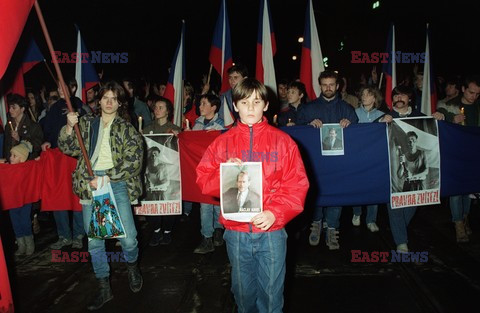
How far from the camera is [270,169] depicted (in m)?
2.54

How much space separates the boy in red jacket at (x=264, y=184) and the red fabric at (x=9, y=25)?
136 centimetres

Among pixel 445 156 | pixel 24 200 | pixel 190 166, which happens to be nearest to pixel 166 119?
pixel 190 166

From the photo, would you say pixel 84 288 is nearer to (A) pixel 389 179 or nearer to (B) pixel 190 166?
(B) pixel 190 166

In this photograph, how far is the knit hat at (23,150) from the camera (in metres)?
5.09

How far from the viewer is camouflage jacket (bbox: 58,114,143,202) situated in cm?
357

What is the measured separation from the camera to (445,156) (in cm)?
493

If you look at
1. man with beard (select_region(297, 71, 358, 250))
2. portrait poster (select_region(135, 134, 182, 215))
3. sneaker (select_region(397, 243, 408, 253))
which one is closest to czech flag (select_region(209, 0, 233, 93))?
portrait poster (select_region(135, 134, 182, 215))

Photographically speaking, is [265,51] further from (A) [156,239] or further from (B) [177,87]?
(A) [156,239]

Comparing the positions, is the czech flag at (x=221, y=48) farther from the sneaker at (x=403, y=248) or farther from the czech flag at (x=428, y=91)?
the sneaker at (x=403, y=248)

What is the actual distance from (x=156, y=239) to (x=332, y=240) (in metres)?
2.48

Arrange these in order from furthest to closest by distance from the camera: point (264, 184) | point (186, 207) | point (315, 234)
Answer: point (186, 207)
point (315, 234)
point (264, 184)

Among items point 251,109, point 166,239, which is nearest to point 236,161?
point 251,109

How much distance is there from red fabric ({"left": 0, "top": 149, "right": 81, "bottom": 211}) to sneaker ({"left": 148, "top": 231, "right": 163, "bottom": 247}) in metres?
1.09

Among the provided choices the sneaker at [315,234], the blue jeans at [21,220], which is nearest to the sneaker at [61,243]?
the blue jeans at [21,220]
